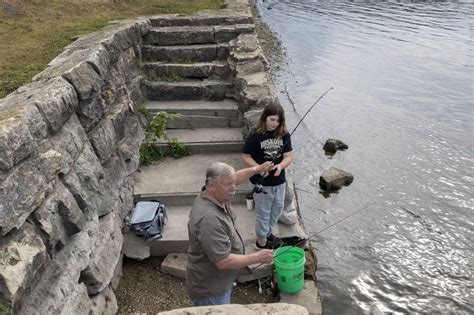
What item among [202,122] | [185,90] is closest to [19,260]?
[202,122]

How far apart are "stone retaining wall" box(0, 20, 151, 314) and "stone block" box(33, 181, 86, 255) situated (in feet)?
0.03

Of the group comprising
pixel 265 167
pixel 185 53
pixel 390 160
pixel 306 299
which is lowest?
pixel 390 160

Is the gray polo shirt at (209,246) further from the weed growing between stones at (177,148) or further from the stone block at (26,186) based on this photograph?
the weed growing between stones at (177,148)

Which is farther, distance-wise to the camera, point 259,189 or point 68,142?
point 259,189

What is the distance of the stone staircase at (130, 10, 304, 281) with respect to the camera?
6676 mm

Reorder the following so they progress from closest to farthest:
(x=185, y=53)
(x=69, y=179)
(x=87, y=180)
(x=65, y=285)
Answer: (x=65, y=285) → (x=69, y=179) → (x=87, y=180) → (x=185, y=53)

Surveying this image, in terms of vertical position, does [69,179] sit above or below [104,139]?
above

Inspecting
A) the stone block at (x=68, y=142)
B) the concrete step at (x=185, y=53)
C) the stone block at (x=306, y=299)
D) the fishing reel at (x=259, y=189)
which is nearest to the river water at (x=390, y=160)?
the stone block at (x=306, y=299)

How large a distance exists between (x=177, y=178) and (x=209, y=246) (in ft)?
12.7

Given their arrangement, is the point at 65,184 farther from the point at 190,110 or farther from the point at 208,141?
the point at 190,110

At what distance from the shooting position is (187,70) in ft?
32.6

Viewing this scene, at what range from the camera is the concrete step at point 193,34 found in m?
10.5

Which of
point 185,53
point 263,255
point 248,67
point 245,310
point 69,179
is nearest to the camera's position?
point 245,310

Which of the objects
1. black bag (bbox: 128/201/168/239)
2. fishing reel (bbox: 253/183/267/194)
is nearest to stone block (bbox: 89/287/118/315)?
black bag (bbox: 128/201/168/239)
